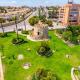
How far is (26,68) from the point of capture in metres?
59.2

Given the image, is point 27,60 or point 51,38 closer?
point 27,60

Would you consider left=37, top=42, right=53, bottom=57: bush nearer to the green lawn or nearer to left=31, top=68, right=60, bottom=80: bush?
the green lawn

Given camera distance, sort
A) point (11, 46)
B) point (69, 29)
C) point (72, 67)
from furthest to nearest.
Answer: point (69, 29), point (11, 46), point (72, 67)

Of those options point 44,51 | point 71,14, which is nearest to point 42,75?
point 44,51

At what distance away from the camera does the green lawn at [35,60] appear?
5622 cm

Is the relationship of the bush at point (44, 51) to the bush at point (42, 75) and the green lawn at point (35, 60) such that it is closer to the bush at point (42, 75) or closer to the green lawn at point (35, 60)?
the green lawn at point (35, 60)

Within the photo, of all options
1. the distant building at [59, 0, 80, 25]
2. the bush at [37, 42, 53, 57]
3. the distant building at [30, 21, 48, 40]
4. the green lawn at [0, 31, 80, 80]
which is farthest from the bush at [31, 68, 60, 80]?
the distant building at [59, 0, 80, 25]

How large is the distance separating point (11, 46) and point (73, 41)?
25.7 m

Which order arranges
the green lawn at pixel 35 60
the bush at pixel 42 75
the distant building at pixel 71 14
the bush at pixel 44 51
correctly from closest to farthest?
the bush at pixel 42 75 → the green lawn at pixel 35 60 → the bush at pixel 44 51 → the distant building at pixel 71 14

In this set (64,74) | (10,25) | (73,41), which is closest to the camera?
(64,74)

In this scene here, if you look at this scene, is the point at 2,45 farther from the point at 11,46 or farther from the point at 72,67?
the point at 72,67

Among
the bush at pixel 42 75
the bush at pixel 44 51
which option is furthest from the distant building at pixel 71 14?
the bush at pixel 42 75

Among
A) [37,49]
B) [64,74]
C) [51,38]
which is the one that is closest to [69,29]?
[51,38]

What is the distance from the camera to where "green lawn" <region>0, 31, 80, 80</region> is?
184ft
